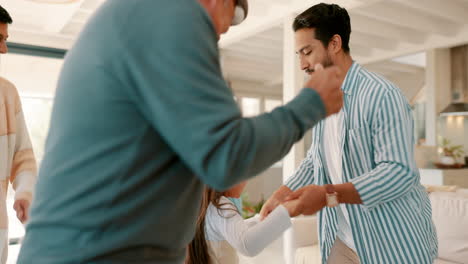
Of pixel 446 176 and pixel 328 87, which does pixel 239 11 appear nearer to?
pixel 328 87

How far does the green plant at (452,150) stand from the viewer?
657cm

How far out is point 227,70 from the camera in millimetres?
8031

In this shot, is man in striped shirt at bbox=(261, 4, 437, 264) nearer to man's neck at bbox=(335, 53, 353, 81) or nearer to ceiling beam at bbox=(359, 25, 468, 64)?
man's neck at bbox=(335, 53, 353, 81)

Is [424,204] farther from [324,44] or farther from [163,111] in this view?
[163,111]

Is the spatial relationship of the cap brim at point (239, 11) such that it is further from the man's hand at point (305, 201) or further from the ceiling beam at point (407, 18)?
the ceiling beam at point (407, 18)

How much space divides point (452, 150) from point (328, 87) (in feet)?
22.5

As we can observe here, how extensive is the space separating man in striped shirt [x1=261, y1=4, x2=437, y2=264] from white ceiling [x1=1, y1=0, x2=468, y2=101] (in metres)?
3.13

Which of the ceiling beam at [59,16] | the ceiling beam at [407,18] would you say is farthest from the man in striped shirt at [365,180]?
the ceiling beam at [407,18]

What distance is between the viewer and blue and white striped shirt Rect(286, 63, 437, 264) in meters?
1.17

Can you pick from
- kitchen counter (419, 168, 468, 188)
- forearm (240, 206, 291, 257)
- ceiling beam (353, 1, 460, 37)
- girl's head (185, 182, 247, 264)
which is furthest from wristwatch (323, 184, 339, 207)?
kitchen counter (419, 168, 468, 188)

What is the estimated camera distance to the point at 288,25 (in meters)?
4.62

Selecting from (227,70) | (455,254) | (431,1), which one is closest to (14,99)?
(455,254)

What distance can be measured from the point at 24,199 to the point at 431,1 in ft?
16.7

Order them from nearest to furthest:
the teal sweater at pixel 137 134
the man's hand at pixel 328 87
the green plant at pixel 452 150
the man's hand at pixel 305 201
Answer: the teal sweater at pixel 137 134 < the man's hand at pixel 328 87 < the man's hand at pixel 305 201 < the green plant at pixel 452 150
